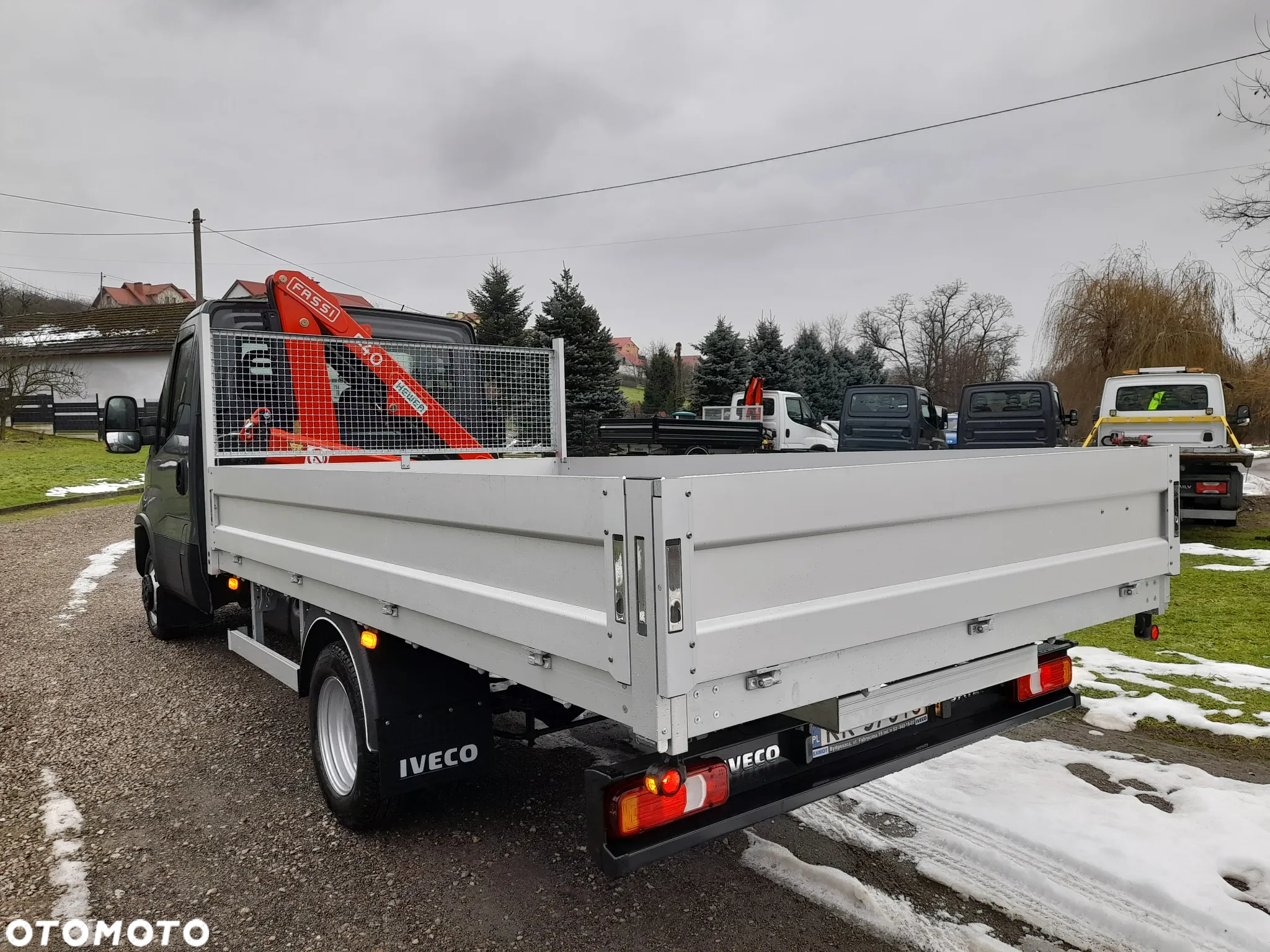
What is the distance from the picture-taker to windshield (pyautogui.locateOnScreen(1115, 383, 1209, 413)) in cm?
1327

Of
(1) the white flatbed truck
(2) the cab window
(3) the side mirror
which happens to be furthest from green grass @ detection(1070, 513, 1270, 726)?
(3) the side mirror

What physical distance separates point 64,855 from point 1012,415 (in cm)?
1322

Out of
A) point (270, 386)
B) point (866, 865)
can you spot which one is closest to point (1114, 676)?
point (866, 865)

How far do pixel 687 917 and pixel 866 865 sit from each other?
74cm

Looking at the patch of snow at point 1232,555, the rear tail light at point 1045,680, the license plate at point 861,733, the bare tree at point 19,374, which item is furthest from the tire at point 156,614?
the bare tree at point 19,374

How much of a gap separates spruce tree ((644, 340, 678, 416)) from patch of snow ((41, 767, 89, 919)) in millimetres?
39249

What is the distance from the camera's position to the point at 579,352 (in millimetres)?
27953

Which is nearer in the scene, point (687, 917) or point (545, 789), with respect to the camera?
point (687, 917)

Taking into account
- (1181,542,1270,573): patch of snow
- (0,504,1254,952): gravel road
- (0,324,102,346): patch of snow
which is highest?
(0,324,102,346): patch of snow

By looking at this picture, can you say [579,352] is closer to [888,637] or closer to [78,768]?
[78,768]

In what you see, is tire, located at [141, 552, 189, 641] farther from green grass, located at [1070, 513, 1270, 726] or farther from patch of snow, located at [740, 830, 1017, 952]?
green grass, located at [1070, 513, 1270, 726]

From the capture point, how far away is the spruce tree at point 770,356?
1414 inches

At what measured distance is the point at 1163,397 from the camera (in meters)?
13.5

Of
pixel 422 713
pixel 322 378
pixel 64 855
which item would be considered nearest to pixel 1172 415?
pixel 322 378
